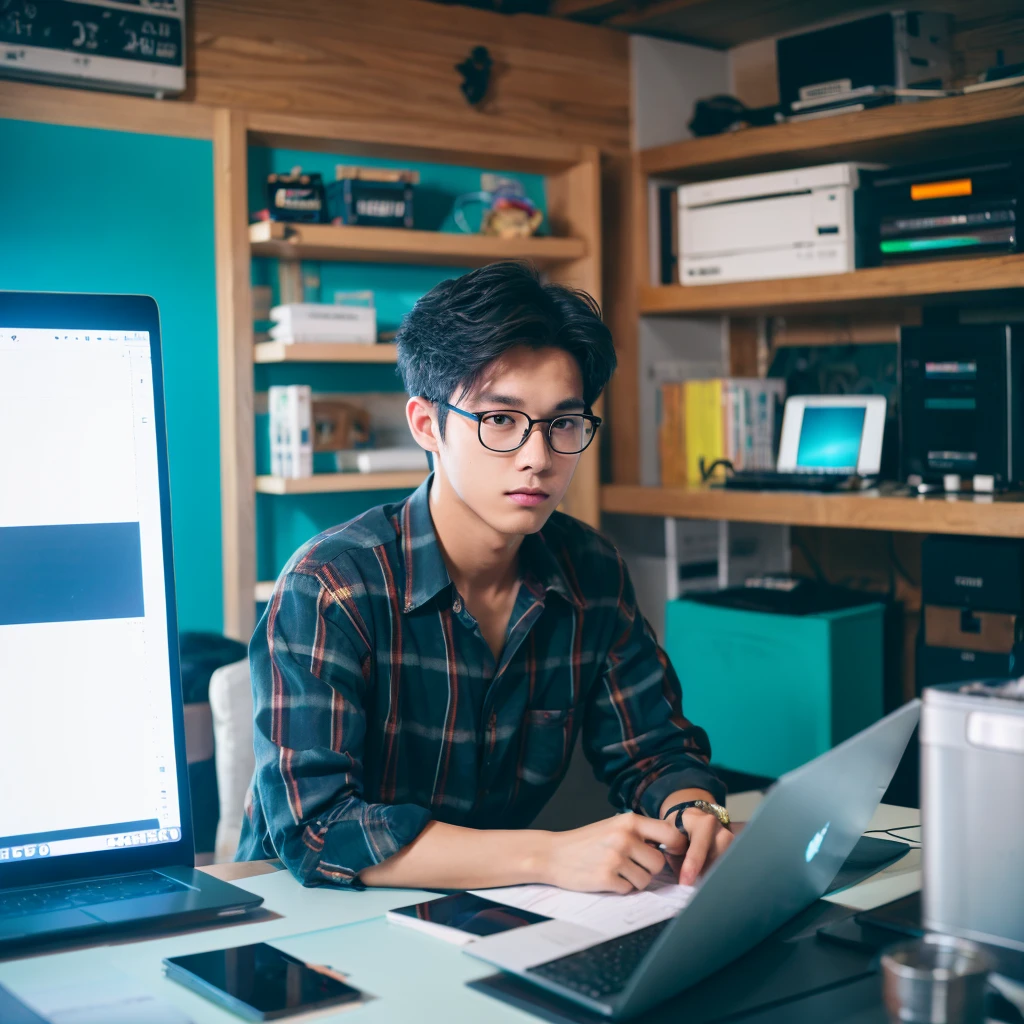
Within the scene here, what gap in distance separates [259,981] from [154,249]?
2237 mm

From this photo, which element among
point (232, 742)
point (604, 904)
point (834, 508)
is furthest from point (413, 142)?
point (604, 904)

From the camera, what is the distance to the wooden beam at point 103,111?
2.63 meters

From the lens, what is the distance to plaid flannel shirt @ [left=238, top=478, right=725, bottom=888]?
1.33 m

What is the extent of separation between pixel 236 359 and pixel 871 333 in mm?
1718

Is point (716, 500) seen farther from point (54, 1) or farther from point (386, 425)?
point (54, 1)

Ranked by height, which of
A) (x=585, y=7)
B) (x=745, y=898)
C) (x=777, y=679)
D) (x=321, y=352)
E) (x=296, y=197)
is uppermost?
(x=585, y=7)

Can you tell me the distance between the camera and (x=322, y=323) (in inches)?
114

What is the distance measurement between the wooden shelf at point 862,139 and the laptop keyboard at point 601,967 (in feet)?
7.18

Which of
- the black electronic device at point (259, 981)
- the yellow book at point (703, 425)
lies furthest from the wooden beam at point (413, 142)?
the black electronic device at point (259, 981)

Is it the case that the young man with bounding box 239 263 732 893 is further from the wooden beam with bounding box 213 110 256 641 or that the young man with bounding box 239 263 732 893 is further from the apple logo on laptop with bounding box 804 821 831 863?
the wooden beam with bounding box 213 110 256 641

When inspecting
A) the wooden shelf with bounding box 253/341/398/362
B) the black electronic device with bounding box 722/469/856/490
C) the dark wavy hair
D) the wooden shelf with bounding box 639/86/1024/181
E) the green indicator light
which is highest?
the wooden shelf with bounding box 639/86/1024/181

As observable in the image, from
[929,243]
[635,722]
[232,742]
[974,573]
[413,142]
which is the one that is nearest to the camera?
[635,722]

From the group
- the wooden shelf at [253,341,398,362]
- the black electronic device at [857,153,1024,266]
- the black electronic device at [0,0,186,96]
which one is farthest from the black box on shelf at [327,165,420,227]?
A: the black electronic device at [857,153,1024,266]

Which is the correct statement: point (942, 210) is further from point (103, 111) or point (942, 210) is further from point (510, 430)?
point (103, 111)
